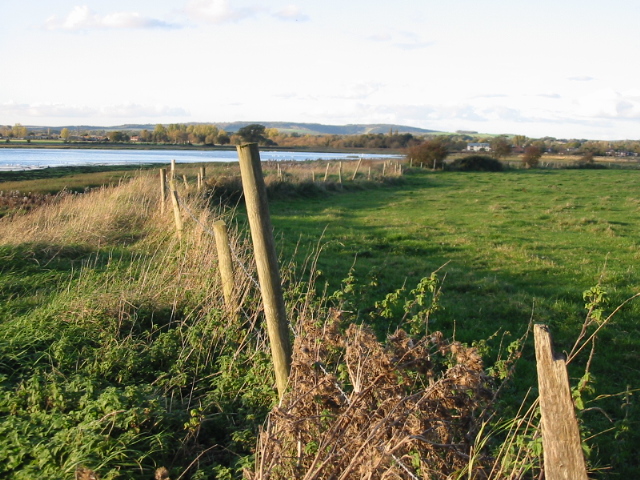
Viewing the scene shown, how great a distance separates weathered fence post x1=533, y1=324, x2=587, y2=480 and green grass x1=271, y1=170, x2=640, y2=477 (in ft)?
5.62

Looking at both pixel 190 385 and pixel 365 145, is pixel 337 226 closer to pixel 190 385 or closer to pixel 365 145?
pixel 190 385

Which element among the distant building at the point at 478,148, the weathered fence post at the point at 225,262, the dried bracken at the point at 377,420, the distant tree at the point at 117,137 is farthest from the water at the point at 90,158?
the dried bracken at the point at 377,420

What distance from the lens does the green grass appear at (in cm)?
745

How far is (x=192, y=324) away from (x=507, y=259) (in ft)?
31.2

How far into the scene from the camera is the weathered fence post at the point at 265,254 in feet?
13.7

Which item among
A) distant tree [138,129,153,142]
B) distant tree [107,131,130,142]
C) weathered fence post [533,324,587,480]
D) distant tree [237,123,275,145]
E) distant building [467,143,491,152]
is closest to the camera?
weathered fence post [533,324,587,480]

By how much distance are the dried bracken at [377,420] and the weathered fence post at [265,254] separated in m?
0.58

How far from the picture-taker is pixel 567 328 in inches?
333

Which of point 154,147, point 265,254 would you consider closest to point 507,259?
point 265,254

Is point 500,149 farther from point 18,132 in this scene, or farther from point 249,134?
point 18,132

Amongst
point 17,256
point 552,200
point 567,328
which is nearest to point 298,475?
point 567,328

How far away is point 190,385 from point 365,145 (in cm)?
13602

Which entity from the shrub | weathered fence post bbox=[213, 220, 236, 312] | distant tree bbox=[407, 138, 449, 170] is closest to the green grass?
weathered fence post bbox=[213, 220, 236, 312]

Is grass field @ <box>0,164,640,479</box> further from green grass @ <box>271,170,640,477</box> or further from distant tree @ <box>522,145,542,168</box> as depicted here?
distant tree @ <box>522,145,542,168</box>
